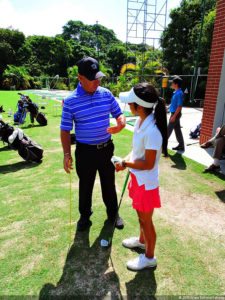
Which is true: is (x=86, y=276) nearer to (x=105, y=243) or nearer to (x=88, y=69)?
(x=105, y=243)

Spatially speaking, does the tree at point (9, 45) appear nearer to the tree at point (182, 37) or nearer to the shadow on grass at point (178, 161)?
the tree at point (182, 37)

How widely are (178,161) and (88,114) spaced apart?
3.32 meters

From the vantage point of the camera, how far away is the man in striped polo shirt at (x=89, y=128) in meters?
2.76

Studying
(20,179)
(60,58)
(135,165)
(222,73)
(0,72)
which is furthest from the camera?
(60,58)

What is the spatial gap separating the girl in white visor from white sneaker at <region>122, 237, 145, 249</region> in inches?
15.6

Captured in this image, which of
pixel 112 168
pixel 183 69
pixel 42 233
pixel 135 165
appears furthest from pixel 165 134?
pixel 183 69

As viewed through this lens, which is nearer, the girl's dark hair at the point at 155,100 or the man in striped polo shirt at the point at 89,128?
the girl's dark hair at the point at 155,100

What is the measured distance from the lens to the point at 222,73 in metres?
5.89

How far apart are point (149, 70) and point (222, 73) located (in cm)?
1349

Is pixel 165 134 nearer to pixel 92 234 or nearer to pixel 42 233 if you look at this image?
pixel 92 234

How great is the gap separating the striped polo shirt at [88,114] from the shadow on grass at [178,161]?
2.72m

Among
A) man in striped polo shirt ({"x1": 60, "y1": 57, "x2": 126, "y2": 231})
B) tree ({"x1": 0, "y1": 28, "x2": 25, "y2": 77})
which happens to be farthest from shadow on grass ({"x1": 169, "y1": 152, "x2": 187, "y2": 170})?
tree ({"x1": 0, "y1": 28, "x2": 25, "y2": 77})

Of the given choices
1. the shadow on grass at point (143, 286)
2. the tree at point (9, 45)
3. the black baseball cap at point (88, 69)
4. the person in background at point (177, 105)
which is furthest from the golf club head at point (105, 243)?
the tree at point (9, 45)

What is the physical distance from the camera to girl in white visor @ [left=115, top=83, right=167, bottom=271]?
2088mm
